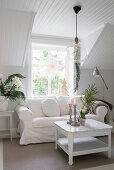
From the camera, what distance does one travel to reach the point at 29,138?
349cm

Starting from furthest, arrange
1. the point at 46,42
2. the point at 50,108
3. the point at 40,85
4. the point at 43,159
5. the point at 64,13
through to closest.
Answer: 1. the point at 40,85
2. the point at 46,42
3. the point at 50,108
4. the point at 64,13
5. the point at 43,159

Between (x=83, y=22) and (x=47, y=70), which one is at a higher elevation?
(x=83, y=22)

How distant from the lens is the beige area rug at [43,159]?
101 inches

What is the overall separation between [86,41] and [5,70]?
224cm

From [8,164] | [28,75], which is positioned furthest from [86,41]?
[8,164]

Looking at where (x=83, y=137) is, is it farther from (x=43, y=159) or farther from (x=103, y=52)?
(x=103, y=52)

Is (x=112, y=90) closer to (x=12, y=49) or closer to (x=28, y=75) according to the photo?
(x=28, y=75)

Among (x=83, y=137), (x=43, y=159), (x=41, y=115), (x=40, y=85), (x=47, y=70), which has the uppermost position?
(x=47, y=70)

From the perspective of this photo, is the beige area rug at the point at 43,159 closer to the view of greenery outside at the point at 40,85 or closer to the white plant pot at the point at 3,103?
the white plant pot at the point at 3,103

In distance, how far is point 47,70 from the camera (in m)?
4.99

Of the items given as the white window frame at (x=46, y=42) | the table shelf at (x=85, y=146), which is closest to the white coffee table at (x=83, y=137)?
the table shelf at (x=85, y=146)

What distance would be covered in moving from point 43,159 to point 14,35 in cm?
239

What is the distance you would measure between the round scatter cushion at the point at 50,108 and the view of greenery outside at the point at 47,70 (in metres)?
0.78

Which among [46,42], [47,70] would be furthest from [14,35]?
[47,70]
